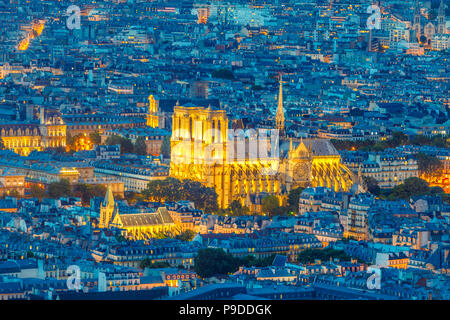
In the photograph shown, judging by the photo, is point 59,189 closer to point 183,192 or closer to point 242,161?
point 183,192

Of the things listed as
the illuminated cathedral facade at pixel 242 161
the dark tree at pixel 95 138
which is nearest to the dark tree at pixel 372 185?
the illuminated cathedral facade at pixel 242 161

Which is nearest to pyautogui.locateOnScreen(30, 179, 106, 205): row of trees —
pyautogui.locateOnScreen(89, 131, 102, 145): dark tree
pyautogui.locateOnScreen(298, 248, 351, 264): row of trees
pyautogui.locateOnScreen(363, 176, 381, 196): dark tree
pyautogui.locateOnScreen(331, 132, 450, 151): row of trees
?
pyautogui.locateOnScreen(363, 176, 381, 196): dark tree

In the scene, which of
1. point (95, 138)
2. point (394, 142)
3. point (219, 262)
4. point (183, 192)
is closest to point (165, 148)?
point (95, 138)

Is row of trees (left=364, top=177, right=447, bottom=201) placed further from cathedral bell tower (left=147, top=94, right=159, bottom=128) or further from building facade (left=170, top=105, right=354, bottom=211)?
cathedral bell tower (left=147, top=94, right=159, bottom=128)

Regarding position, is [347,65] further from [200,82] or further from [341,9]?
[341,9]

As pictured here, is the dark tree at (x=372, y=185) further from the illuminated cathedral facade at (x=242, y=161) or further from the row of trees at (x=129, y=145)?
the row of trees at (x=129, y=145)

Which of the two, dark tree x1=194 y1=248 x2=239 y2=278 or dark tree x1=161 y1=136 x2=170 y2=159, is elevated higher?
dark tree x1=194 y1=248 x2=239 y2=278
